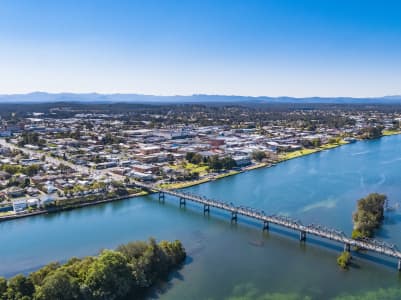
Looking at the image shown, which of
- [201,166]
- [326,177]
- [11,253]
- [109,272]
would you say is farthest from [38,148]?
[109,272]

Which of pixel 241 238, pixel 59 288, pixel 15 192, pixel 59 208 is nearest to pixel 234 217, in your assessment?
pixel 241 238

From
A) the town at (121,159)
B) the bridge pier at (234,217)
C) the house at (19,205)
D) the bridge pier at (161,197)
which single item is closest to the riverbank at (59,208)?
the town at (121,159)

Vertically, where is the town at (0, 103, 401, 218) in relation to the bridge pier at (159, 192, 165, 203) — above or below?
above

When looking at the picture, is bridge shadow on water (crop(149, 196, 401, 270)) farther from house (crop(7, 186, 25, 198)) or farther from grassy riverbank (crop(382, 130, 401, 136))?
grassy riverbank (crop(382, 130, 401, 136))

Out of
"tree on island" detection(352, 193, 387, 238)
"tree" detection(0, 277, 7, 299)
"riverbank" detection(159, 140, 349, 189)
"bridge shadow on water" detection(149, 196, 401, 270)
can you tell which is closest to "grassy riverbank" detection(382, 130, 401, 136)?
"riverbank" detection(159, 140, 349, 189)

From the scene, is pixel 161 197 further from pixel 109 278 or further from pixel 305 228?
pixel 109 278

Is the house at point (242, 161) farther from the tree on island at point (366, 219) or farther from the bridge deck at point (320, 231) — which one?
the tree on island at point (366, 219)

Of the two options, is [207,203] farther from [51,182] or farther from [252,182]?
[51,182]

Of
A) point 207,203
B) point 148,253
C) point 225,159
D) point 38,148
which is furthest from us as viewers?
point 38,148
